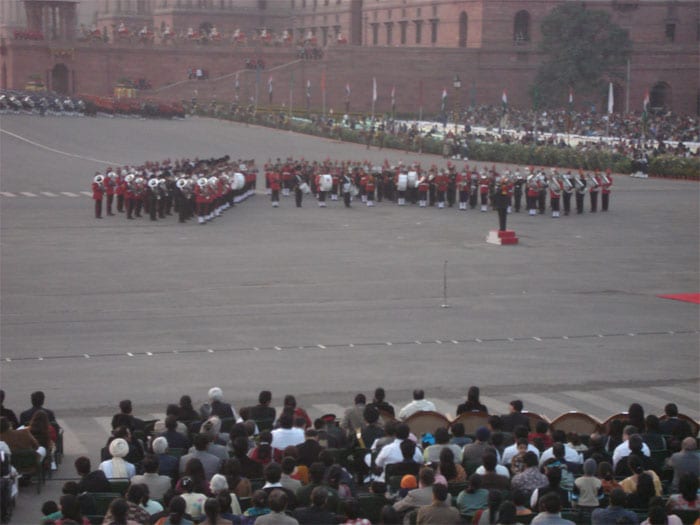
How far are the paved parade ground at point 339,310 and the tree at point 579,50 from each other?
135 ft

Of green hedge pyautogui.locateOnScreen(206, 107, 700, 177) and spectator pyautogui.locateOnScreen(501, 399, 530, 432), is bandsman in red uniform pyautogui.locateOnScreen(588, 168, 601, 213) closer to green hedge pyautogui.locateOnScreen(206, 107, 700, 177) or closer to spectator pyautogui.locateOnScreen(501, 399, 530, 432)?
green hedge pyautogui.locateOnScreen(206, 107, 700, 177)

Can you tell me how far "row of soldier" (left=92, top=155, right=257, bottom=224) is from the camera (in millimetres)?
37750

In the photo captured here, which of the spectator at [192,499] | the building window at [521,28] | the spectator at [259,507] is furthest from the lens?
the building window at [521,28]

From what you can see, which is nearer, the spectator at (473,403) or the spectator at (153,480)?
the spectator at (153,480)

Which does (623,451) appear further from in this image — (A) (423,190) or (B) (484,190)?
(A) (423,190)

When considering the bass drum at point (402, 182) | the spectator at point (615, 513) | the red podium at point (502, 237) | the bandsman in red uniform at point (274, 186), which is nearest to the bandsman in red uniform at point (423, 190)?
the bass drum at point (402, 182)

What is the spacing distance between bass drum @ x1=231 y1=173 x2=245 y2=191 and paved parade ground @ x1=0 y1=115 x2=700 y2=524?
77 cm

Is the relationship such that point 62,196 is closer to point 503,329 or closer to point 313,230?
point 313,230

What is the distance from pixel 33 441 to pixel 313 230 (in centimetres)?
2385

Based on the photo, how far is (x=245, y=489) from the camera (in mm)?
10875

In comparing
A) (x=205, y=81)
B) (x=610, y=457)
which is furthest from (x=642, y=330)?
(x=205, y=81)

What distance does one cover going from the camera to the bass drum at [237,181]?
42406mm

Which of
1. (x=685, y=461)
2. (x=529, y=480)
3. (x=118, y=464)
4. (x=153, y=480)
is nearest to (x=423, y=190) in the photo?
(x=685, y=461)

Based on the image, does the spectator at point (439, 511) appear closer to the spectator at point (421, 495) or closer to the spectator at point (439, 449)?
the spectator at point (421, 495)
